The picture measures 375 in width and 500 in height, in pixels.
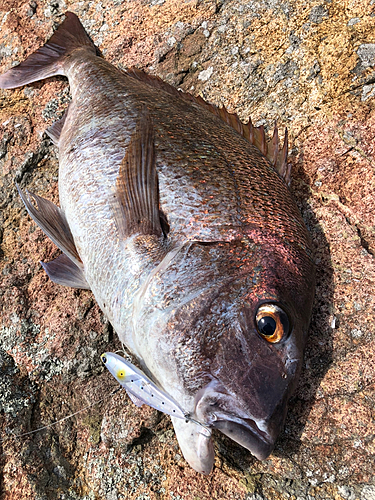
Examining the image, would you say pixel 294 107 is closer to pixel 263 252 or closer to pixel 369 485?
pixel 263 252

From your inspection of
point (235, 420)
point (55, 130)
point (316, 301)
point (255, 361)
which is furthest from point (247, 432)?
point (55, 130)

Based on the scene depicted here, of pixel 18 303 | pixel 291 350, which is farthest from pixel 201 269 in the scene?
pixel 18 303

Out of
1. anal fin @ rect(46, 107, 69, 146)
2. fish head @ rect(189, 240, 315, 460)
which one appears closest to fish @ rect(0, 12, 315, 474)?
fish head @ rect(189, 240, 315, 460)

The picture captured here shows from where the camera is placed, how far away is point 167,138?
2055 millimetres

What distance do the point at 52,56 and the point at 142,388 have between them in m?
2.65

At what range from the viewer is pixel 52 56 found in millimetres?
3092

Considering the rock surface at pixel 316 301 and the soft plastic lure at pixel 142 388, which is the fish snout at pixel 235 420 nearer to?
the soft plastic lure at pixel 142 388

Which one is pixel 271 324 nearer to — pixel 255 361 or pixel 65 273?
pixel 255 361

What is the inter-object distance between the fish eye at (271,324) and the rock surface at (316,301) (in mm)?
544

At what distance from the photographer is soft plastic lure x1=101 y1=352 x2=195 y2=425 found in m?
1.58

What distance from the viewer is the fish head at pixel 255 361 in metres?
1.45

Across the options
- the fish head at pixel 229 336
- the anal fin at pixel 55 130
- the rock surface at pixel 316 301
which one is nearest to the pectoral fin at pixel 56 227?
the rock surface at pixel 316 301

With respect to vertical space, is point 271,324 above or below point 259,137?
below

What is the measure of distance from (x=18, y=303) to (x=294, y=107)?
2.12 meters
